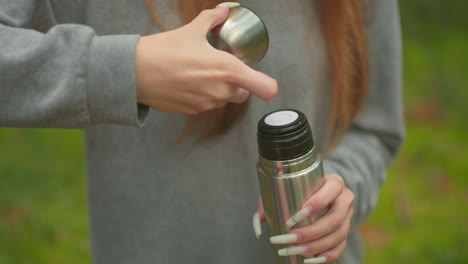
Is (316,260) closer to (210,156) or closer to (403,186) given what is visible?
(210,156)

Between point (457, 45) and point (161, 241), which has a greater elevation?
point (161, 241)

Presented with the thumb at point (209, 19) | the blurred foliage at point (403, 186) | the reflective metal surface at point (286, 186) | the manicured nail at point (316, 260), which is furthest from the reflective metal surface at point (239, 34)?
the blurred foliage at point (403, 186)

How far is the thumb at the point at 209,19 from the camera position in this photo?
509 millimetres

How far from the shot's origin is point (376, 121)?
2.69ft

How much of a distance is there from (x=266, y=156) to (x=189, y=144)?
216 millimetres

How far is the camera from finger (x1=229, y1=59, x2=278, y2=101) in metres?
0.51

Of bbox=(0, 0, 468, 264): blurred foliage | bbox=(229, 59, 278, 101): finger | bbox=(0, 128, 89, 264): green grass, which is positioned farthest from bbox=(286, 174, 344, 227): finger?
bbox=(0, 128, 89, 264): green grass

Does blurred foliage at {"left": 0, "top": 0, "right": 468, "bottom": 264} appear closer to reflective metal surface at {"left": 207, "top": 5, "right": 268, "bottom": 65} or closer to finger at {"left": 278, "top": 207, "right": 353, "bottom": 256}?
finger at {"left": 278, "top": 207, "right": 353, "bottom": 256}

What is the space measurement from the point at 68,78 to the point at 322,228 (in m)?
0.31

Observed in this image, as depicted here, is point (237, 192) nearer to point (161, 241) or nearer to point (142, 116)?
point (161, 241)

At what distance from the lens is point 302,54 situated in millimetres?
715

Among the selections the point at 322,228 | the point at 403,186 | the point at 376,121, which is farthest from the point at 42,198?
the point at 322,228

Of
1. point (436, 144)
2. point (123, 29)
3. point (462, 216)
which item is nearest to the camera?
point (123, 29)

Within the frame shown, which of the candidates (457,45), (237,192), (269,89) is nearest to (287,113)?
(269,89)
